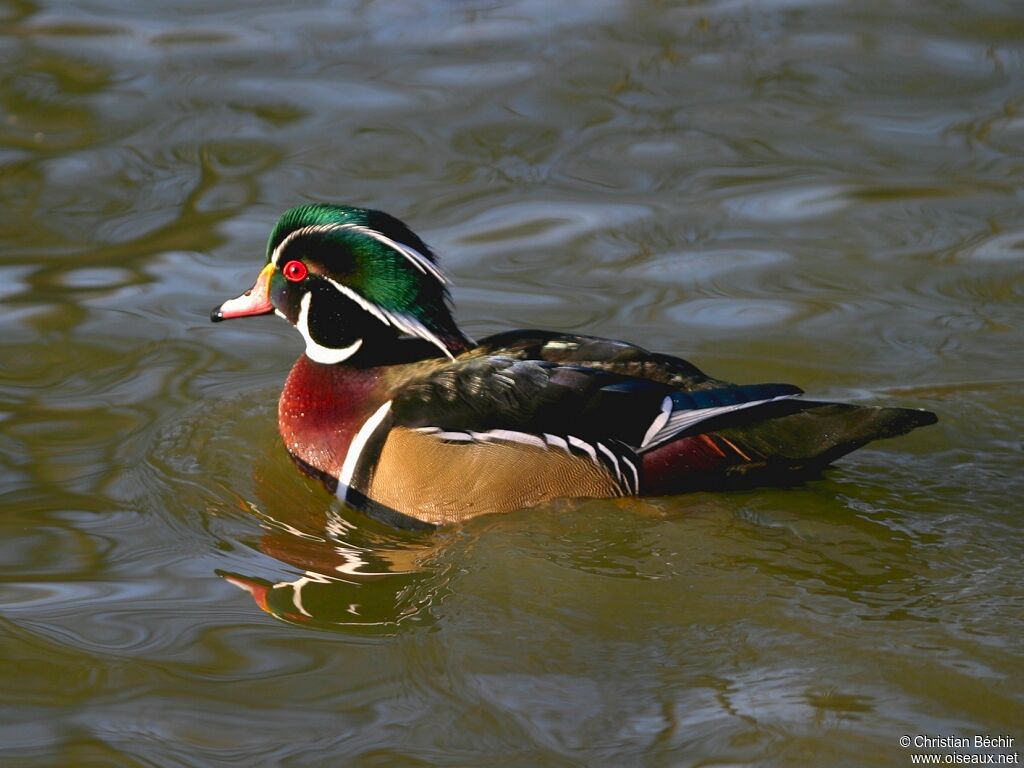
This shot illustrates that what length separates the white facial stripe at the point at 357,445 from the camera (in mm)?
5602

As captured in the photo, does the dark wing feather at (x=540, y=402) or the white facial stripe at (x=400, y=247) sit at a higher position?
the white facial stripe at (x=400, y=247)

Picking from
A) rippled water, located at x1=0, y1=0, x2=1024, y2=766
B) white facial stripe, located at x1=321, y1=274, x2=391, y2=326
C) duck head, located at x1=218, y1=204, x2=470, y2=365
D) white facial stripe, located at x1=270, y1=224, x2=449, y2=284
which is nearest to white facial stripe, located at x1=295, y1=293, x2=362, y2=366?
duck head, located at x1=218, y1=204, x2=470, y2=365

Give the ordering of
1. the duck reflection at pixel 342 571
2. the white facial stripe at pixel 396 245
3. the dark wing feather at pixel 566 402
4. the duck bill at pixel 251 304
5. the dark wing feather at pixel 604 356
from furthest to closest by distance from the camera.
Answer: the duck bill at pixel 251 304
the white facial stripe at pixel 396 245
the dark wing feather at pixel 604 356
the dark wing feather at pixel 566 402
the duck reflection at pixel 342 571

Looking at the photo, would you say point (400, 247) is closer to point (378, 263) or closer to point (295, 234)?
point (378, 263)

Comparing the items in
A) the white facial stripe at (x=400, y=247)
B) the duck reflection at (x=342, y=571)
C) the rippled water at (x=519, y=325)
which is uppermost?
the white facial stripe at (x=400, y=247)

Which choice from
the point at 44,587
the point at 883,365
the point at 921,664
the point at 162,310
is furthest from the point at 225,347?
the point at 921,664

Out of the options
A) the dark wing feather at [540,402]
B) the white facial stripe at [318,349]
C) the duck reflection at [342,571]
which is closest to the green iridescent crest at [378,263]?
the white facial stripe at [318,349]

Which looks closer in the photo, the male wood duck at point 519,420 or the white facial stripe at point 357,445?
the male wood duck at point 519,420

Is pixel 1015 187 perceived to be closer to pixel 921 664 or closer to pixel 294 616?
pixel 921 664

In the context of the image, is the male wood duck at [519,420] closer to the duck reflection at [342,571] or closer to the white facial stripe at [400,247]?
the white facial stripe at [400,247]

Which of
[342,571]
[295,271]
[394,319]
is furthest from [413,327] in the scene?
[342,571]

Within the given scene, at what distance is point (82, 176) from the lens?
8648mm

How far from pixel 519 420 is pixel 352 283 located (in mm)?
975

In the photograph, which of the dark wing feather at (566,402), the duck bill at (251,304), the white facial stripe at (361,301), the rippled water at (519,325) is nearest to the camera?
the rippled water at (519,325)
